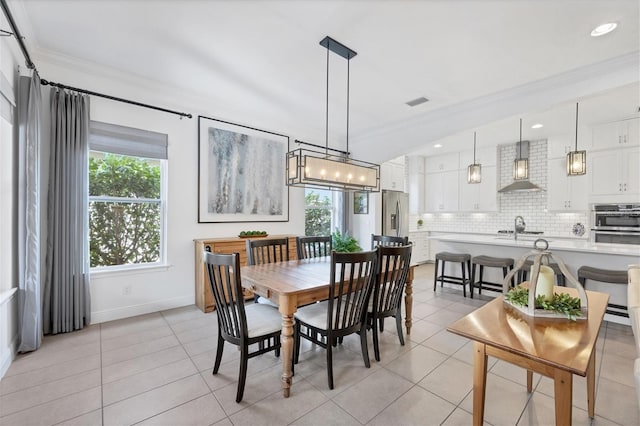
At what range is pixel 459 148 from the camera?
6.66 m

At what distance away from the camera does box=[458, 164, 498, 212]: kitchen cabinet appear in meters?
6.43

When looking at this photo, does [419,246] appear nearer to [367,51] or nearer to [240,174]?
[240,174]

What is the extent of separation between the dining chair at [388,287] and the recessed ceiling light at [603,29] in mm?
2433

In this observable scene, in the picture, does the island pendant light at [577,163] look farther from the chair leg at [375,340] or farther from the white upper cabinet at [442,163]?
the chair leg at [375,340]

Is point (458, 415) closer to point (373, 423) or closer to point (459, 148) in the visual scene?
point (373, 423)

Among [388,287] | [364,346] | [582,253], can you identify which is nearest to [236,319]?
[364,346]

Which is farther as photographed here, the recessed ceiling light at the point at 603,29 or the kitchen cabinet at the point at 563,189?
the kitchen cabinet at the point at 563,189

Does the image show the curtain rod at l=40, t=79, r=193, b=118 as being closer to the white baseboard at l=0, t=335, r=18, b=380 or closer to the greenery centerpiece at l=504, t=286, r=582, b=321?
the white baseboard at l=0, t=335, r=18, b=380

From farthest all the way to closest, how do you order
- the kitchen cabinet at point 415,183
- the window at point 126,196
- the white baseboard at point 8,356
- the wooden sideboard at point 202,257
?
the kitchen cabinet at point 415,183
the wooden sideboard at point 202,257
the window at point 126,196
the white baseboard at point 8,356

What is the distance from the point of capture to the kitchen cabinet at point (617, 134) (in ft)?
15.2

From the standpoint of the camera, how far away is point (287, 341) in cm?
204

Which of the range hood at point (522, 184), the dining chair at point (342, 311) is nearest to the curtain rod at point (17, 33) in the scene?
the dining chair at point (342, 311)

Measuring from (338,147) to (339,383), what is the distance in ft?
14.8

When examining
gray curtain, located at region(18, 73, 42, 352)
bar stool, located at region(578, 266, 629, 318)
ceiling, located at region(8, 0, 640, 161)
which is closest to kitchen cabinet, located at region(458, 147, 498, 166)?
ceiling, located at region(8, 0, 640, 161)
